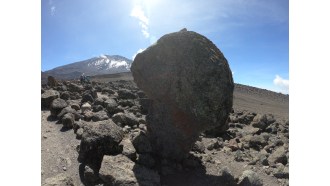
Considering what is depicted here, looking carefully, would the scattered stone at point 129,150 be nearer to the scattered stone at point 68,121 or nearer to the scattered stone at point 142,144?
the scattered stone at point 142,144

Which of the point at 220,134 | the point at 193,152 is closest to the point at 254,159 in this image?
the point at 193,152

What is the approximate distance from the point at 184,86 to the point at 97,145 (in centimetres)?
203

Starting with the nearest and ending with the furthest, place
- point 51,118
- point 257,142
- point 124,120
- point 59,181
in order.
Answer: point 59,181 < point 124,120 < point 257,142 < point 51,118

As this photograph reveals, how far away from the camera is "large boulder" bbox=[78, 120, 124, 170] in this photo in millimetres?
6340

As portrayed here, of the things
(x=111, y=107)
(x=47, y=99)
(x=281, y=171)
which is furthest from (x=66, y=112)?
(x=281, y=171)

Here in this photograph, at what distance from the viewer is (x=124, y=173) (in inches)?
220

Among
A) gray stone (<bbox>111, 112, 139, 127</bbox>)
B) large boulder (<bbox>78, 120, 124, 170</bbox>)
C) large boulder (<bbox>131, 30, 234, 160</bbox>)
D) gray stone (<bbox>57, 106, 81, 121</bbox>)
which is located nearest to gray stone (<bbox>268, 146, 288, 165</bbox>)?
large boulder (<bbox>131, 30, 234, 160</bbox>)

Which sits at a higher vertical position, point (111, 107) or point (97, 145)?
point (111, 107)

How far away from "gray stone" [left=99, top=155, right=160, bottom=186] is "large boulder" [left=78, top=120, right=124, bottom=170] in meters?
0.44

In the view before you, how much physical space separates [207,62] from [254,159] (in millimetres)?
3185

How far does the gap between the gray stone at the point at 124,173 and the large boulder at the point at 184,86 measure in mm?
1212

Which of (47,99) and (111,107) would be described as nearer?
(111,107)

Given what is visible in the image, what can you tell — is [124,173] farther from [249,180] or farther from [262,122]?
[262,122]

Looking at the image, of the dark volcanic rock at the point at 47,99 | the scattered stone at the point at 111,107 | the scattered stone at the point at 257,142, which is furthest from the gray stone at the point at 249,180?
the dark volcanic rock at the point at 47,99
